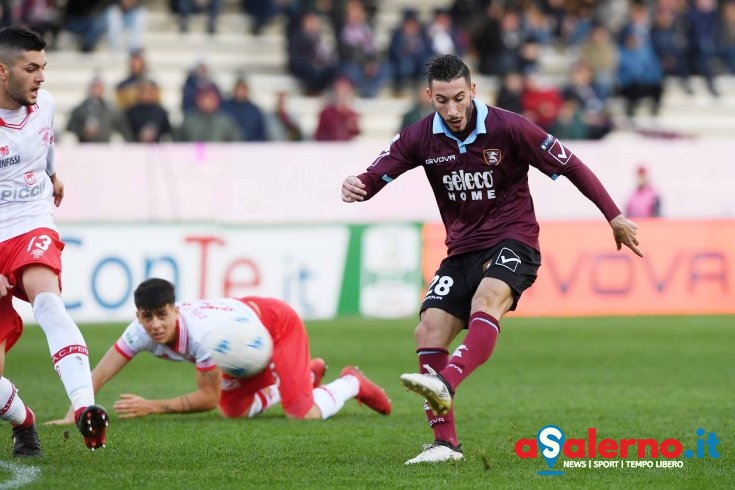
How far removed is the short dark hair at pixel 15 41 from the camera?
7.78 metres

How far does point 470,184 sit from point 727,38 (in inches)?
830

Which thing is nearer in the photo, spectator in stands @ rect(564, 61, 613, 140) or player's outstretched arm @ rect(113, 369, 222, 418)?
player's outstretched arm @ rect(113, 369, 222, 418)

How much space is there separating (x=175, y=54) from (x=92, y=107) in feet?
14.9

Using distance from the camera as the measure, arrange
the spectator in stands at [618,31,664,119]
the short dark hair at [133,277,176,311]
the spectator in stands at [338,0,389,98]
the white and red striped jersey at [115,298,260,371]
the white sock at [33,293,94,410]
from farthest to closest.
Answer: the spectator in stands at [618,31,664,119], the spectator in stands at [338,0,389,98], the white and red striped jersey at [115,298,260,371], the short dark hair at [133,277,176,311], the white sock at [33,293,94,410]

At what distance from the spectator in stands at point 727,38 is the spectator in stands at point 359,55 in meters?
7.24

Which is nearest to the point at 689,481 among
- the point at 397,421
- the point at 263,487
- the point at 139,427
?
the point at 263,487

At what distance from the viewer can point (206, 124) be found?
21.3 metres

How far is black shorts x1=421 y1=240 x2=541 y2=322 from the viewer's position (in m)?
8.14

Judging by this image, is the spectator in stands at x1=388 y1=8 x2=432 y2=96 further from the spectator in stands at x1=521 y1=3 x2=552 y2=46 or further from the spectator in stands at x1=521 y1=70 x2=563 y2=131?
the spectator in stands at x1=521 y1=3 x2=552 y2=46

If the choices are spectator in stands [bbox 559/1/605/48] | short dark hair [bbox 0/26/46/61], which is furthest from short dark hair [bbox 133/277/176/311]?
spectator in stands [bbox 559/1/605/48]

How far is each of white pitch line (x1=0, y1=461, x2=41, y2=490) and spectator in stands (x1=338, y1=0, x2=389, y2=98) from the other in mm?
17398

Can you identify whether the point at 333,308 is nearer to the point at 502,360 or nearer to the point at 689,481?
the point at 502,360

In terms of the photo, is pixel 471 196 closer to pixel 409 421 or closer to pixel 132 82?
pixel 409 421

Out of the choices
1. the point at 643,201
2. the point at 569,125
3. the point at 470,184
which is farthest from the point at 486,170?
the point at 569,125
